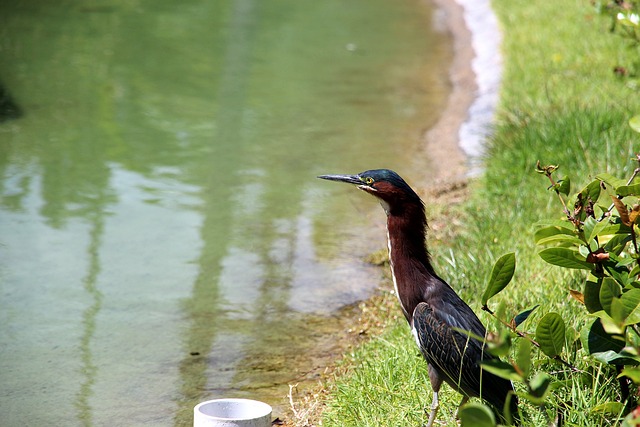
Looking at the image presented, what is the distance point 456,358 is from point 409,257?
0.45m

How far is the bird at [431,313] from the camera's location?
130 inches

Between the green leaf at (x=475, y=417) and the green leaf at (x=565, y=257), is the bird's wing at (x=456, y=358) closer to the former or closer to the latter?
the green leaf at (x=565, y=257)

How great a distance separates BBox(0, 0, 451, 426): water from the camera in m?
4.43

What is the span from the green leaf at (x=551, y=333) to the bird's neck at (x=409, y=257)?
2.31ft

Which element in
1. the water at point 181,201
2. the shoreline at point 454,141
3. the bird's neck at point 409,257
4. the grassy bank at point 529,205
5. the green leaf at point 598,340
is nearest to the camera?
the green leaf at point 598,340

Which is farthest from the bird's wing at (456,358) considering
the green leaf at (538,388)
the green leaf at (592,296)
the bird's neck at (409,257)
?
the green leaf at (538,388)

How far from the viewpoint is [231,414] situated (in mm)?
3426

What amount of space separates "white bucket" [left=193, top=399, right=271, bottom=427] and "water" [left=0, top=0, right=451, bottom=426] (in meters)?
0.65

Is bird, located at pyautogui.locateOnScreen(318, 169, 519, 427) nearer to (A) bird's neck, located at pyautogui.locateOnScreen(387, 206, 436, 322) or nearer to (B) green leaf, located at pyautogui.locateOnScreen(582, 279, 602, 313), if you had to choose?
(A) bird's neck, located at pyautogui.locateOnScreen(387, 206, 436, 322)

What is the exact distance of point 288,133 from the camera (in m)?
8.09

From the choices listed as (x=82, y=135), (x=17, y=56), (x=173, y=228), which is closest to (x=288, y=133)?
(x=82, y=135)

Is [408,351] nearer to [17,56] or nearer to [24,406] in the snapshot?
[24,406]

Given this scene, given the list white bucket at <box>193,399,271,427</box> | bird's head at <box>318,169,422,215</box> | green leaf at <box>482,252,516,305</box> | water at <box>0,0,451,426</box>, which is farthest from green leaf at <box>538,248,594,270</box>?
water at <box>0,0,451,426</box>

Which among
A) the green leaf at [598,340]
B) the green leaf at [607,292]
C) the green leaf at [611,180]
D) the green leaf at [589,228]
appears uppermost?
the green leaf at [611,180]
